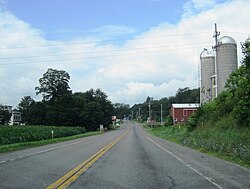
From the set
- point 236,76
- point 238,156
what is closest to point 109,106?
point 236,76

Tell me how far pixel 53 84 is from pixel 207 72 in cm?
6459

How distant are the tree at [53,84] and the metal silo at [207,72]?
62.7 metres

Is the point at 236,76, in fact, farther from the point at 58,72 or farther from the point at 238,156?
the point at 58,72

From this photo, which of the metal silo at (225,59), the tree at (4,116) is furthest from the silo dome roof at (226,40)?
the tree at (4,116)

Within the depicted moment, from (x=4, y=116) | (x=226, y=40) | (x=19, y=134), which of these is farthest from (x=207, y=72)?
(x=4, y=116)

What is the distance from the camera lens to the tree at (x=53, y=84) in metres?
107

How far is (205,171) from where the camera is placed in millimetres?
11828

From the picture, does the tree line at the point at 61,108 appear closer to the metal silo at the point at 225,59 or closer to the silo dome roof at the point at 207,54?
the silo dome roof at the point at 207,54

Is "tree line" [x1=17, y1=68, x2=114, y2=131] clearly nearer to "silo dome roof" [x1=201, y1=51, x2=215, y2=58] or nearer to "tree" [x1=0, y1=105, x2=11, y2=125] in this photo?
"tree" [x1=0, y1=105, x2=11, y2=125]

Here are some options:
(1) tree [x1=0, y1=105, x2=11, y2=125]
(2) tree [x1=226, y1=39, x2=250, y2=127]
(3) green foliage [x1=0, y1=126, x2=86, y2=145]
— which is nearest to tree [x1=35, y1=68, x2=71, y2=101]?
(1) tree [x1=0, y1=105, x2=11, y2=125]

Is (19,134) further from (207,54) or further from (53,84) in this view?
(53,84)

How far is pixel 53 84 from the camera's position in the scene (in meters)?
107

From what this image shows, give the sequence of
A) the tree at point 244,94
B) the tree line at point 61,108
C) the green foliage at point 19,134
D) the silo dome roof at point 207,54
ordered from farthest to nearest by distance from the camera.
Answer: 1. the tree line at point 61,108
2. the silo dome roof at point 207,54
3. the green foliage at point 19,134
4. the tree at point 244,94

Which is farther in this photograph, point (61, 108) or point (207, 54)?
point (61, 108)
